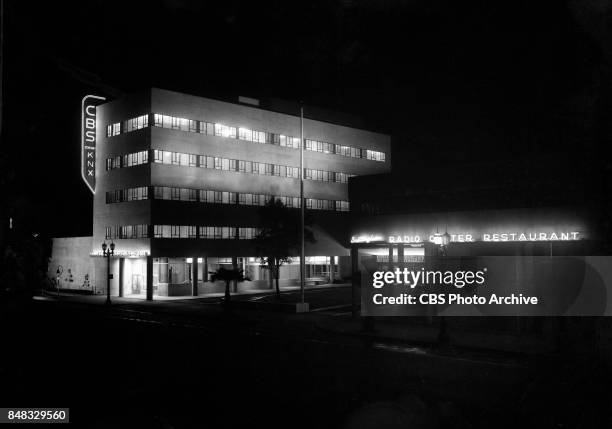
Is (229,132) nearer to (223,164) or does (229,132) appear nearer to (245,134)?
(245,134)

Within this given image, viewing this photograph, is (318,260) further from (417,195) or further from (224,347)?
(224,347)

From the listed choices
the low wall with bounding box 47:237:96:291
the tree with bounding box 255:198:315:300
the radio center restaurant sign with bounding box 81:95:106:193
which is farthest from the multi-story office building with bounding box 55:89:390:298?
Result: the tree with bounding box 255:198:315:300

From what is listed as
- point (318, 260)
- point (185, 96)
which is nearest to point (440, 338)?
point (185, 96)

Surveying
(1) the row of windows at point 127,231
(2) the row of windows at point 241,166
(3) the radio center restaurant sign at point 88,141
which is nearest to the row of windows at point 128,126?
(3) the radio center restaurant sign at point 88,141

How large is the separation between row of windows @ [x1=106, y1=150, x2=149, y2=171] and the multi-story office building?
88mm

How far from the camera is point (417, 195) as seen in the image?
50.7 m

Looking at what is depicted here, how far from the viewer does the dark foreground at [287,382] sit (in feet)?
33.9

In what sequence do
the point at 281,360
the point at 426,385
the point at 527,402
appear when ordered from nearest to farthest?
the point at 527,402 < the point at 426,385 < the point at 281,360

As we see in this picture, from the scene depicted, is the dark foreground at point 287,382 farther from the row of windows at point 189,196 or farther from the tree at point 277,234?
the row of windows at point 189,196

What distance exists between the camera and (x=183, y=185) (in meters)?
48.6

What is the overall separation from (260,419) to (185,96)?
139ft

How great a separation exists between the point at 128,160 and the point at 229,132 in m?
9.48

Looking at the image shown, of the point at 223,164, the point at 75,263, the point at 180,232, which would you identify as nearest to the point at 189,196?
the point at 180,232

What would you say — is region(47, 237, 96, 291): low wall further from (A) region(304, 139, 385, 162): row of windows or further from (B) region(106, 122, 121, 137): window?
(A) region(304, 139, 385, 162): row of windows
